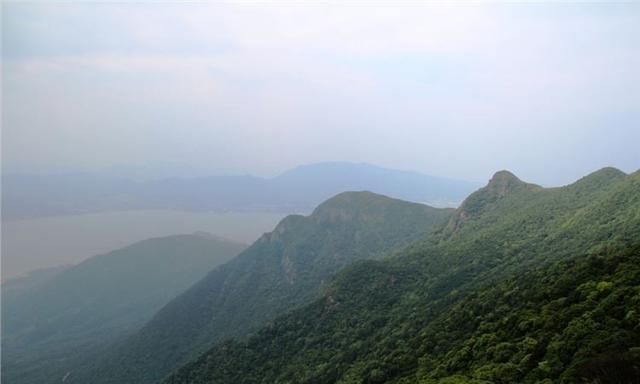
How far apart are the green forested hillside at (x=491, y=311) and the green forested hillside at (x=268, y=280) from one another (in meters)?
23.3

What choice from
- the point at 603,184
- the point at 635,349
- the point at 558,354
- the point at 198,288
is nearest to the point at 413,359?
the point at 558,354

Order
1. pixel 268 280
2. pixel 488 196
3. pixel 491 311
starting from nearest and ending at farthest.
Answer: pixel 491 311 → pixel 488 196 → pixel 268 280

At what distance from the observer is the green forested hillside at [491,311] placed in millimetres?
21078

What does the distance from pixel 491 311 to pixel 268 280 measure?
311 ft

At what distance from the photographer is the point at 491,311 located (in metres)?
32.5

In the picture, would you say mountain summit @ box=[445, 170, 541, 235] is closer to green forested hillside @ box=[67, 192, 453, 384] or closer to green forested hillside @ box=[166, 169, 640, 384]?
green forested hillside @ box=[166, 169, 640, 384]

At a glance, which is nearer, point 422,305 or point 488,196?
point 422,305

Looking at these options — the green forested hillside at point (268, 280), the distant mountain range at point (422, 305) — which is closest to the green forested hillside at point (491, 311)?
the distant mountain range at point (422, 305)

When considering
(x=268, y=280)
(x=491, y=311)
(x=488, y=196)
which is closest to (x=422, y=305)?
(x=491, y=311)

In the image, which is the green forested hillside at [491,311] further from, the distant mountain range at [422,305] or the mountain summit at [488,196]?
the mountain summit at [488,196]

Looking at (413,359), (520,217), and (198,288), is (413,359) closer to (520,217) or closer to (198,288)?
(520,217)

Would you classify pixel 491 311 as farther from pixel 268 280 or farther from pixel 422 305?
pixel 268 280

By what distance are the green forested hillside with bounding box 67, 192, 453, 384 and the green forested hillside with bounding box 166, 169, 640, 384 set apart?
916 inches

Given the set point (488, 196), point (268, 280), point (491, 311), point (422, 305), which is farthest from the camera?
point (268, 280)
